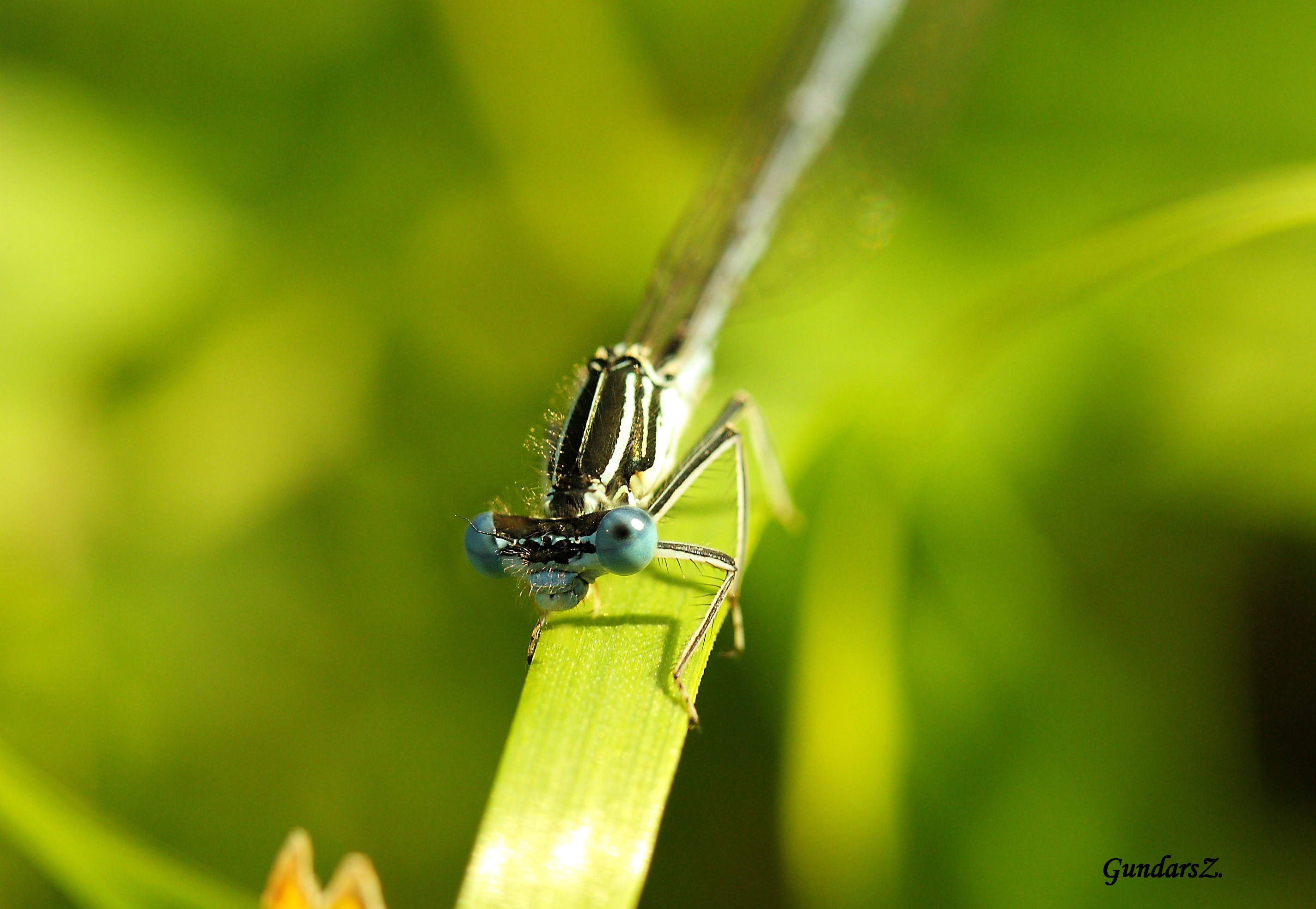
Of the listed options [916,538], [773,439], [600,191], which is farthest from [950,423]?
[600,191]

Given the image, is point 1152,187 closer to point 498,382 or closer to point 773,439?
point 773,439

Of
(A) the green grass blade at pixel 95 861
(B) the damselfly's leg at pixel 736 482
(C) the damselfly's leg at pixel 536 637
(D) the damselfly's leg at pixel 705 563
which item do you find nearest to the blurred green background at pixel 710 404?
(B) the damselfly's leg at pixel 736 482

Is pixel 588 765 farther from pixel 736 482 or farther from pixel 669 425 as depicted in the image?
pixel 669 425

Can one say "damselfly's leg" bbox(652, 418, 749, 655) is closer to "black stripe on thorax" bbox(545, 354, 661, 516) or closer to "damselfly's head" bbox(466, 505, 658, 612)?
"black stripe on thorax" bbox(545, 354, 661, 516)

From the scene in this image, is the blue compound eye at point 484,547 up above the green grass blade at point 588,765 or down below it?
above

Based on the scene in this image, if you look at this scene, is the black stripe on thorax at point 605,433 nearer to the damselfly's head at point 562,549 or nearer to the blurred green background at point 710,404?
the damselfly's head at point 562,549

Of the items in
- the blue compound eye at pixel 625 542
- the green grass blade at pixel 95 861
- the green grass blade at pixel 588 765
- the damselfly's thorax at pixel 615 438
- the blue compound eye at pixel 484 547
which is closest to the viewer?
the green grass blade at pixel 588 765
